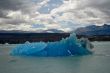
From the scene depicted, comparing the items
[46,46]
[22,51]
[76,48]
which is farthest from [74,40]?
[22,51]

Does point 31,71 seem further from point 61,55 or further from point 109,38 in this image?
point 109,38

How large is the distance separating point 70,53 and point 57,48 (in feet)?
2.49

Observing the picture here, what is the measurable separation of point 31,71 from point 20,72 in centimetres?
37

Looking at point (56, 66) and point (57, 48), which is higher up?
point (57, 48)

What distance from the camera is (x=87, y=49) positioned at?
1568 cm

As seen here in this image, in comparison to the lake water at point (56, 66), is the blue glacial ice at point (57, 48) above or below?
above

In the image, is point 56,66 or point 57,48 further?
point 57,48

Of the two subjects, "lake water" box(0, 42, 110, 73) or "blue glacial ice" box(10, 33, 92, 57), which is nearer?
"lake water" box(0, 42, 110, 73)

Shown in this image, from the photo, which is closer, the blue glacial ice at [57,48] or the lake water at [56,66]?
the lake water at [56,66]

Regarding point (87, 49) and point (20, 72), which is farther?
point (87, 49)

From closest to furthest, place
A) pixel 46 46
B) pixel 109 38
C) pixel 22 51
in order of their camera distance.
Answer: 1. pixel 46 46
2. pixel 22 51
3. pixel 109 38

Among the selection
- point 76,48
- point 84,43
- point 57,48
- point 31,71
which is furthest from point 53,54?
point 31,71

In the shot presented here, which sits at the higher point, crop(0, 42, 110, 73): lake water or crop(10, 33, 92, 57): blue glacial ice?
crop(10, 33, 92, 57): blue glacial ice

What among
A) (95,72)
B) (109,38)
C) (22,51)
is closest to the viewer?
(95,72)
